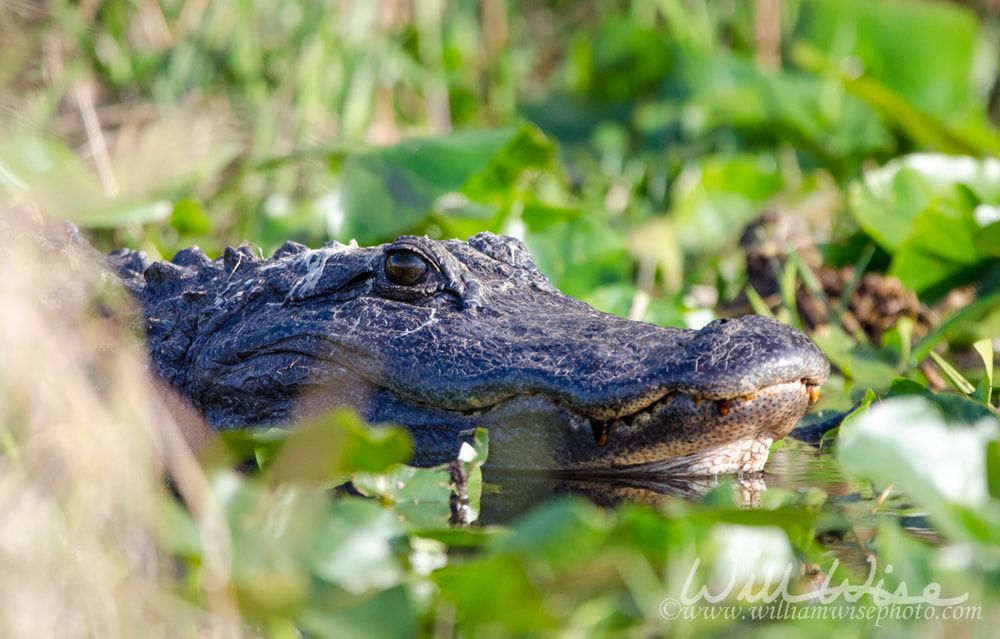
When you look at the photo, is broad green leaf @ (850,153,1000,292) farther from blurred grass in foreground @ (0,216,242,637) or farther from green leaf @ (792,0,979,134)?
blurred grass in foreground @ (0,216,242,637)

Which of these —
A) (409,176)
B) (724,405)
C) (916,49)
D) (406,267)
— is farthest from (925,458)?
(916,49)

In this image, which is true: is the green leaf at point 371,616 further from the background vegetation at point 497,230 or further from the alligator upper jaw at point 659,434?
the alligator upper jaw at point 659,434

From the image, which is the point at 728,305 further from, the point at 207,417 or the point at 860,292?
the point at 207,417

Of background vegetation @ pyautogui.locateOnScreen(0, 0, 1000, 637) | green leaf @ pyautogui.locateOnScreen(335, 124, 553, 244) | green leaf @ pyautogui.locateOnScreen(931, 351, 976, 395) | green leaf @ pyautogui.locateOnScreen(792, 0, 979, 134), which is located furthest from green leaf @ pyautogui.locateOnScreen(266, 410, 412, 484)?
green leaf @ pyautogui.locateOnScreen(792, 0, 979, 134)

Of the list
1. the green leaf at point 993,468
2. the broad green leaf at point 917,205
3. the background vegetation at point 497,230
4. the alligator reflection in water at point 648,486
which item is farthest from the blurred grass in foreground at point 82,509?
the broad green leaf at point 917,205

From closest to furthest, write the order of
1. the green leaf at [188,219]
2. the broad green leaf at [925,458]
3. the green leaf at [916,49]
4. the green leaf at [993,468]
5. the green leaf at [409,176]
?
the broad green leaf at [925,458] < the green leaf at [993,468] < the green leaf at [409,176] < the green leaf at [188,219] < the green leaf at [916,49]

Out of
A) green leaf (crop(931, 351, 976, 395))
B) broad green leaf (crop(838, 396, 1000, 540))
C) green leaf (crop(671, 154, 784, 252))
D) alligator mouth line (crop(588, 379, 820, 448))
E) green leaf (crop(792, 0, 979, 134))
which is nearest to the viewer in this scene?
broad green leaf (crop(838, 396, 1000, 540))

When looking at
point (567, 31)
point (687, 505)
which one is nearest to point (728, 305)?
point (687, 505)
